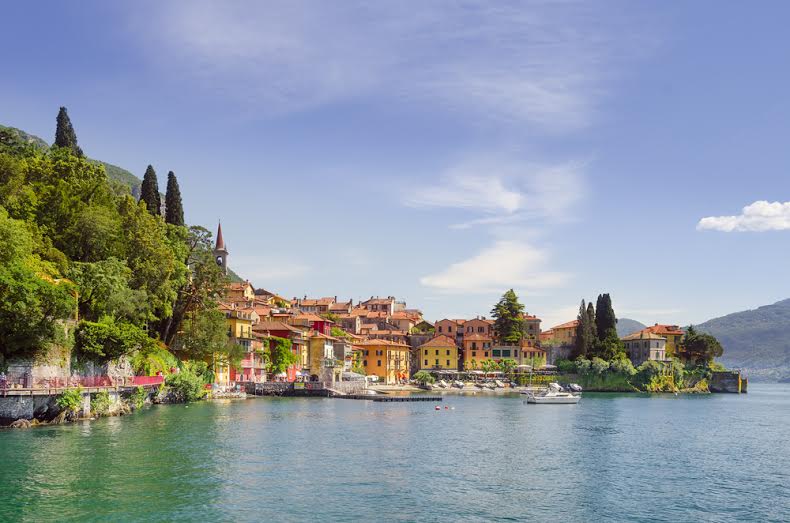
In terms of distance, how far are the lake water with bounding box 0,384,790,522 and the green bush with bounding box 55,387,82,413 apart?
202cm

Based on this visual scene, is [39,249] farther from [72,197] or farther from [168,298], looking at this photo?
[168,298]

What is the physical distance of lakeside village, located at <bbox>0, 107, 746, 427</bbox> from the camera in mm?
47625

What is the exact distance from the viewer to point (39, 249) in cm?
5838

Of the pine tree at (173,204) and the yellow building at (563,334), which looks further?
the yellow building at (563,334)

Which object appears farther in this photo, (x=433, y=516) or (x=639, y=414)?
(x=639, y=414)

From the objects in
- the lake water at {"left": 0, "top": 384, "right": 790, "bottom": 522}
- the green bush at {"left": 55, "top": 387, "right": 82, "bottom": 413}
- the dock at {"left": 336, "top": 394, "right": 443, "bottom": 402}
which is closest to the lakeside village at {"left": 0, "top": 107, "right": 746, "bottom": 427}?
the green bush at {"left": 55, "top": 387, "right": 82, "bottom": 413}

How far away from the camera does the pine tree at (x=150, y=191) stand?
87.1m

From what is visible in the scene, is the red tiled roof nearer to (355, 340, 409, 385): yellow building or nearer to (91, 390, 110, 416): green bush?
(355, 340, 409, 385): yellow building

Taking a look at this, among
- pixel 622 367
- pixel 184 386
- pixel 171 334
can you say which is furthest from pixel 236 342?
pixel 622 367

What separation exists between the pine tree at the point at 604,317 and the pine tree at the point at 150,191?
7881 centimetres

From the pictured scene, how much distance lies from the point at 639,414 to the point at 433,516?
53.4 metres

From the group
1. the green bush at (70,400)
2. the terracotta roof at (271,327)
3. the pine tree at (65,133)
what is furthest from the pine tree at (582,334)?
the green bush at (70,400)

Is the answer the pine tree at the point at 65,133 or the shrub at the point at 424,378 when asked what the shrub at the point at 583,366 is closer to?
the shrub at the point at 424,378

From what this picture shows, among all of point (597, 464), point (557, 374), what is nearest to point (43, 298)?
point (597, 464)
